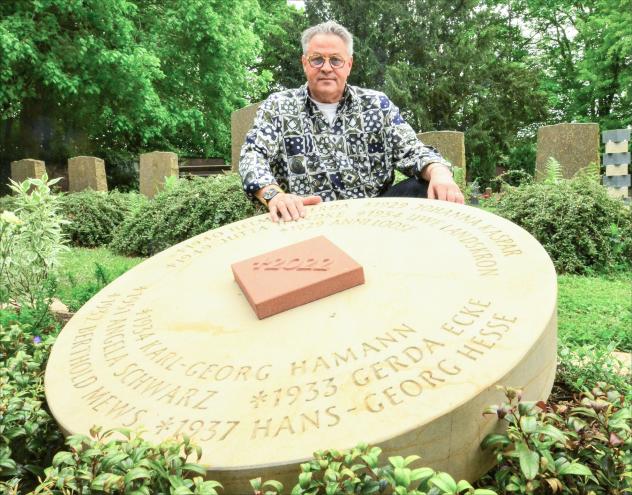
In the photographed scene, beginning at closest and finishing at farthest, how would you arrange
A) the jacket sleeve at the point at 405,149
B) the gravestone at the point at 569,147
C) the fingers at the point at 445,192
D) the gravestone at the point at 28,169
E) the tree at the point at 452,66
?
the fingers at the point at 445,192 → the jacket sleeve at the point at 405,149 → the gravestone at the point at 569,147 → the gravestone at the point at 28,169 → the tree at the point at 452,66

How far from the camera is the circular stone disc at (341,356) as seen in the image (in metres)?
1.50

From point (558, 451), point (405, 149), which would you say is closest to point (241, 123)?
point (405, 149)

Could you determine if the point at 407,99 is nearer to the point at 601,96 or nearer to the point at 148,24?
the point at 601,96

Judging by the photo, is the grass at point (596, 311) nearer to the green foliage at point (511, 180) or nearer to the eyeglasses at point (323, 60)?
the green foliage at point (511, 180)

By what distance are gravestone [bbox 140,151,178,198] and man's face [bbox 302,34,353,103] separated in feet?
24.6

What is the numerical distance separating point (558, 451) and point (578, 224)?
4.59 m

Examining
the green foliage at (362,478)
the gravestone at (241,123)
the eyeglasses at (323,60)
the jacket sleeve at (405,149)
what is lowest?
the green foliage at (362,478)

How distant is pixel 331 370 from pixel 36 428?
1.06 m

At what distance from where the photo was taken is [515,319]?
1.75 meters

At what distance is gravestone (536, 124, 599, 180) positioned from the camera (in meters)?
7.80

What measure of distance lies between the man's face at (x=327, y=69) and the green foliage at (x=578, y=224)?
3183 mm

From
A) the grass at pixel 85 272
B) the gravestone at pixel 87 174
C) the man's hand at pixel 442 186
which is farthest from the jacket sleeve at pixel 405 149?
the gravestone at pixel 87 174

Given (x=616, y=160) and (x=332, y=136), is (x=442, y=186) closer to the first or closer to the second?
(x=332, y=136)

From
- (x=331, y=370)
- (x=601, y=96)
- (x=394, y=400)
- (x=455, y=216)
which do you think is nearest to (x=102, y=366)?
(x=331, y=370)
